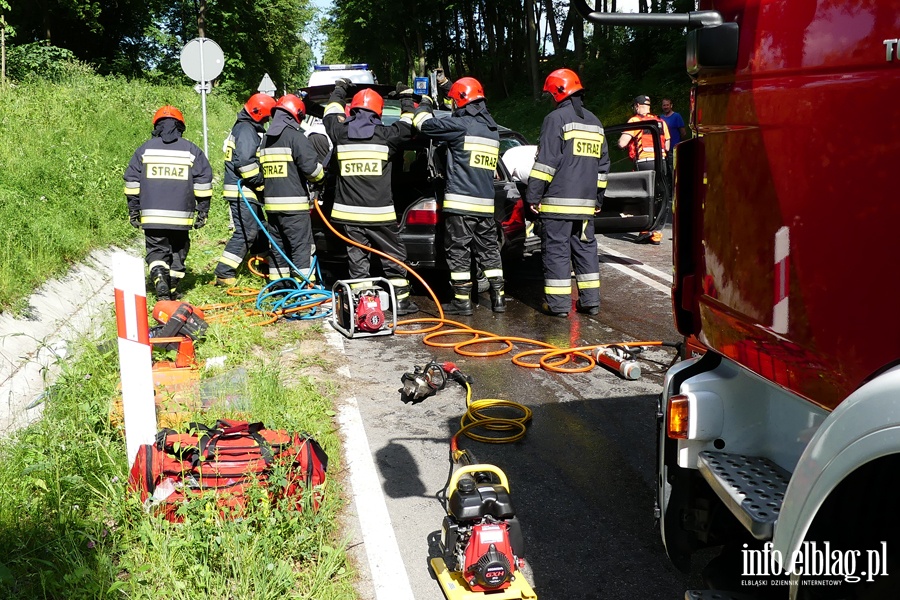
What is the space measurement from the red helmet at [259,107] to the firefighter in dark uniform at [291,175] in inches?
29.9

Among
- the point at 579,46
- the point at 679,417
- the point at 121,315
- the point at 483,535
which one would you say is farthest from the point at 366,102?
the point at 579,46

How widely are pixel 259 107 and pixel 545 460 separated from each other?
235 inches

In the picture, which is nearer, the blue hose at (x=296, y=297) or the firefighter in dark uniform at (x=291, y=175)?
the blue hose at (x=296, y=297)

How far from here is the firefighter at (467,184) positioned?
7488 millimetres

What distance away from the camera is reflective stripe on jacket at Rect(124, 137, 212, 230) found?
7.69 m

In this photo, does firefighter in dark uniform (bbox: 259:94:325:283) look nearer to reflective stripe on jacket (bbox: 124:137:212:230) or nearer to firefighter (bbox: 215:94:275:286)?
firefighter (bbox: 215:94:275:286)

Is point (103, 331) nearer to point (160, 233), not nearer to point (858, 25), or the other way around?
point (160, 233)

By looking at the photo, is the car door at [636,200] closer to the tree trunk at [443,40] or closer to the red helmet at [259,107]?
the red helmet at [259,107]

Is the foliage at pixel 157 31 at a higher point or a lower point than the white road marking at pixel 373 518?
higher

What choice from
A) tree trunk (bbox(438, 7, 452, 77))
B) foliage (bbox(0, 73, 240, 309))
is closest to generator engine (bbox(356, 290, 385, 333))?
foliage (bbox(0, 73, 240, 309))

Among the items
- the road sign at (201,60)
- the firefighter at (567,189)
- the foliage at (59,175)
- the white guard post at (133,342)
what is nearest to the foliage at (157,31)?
the foliage at (59,175)

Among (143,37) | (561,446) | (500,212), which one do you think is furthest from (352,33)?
(561,446)

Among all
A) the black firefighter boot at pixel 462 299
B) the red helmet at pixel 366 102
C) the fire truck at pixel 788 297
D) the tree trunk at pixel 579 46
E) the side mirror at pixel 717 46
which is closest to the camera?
the fire truck at pixel 788 297

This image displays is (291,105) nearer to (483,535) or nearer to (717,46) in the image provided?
(483,535)
